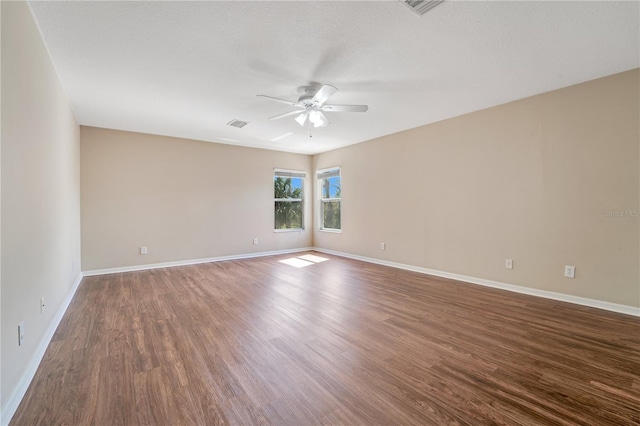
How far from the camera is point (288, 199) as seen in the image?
682cm

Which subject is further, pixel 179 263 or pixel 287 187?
pixel 287 187

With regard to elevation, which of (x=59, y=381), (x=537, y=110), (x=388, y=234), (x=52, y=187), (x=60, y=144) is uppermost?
(x=537, y=110)

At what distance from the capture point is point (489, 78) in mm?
2957

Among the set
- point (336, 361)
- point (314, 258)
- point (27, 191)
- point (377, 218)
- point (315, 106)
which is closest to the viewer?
point (27, 191)

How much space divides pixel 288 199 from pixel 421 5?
207 inches

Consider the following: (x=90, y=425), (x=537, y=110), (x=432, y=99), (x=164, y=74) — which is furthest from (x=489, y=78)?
(x=90, y=425)

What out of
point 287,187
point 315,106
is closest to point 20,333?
point 315,106

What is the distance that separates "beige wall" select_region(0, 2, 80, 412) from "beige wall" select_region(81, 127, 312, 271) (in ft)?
6.08

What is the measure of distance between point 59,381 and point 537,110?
5157 millimetres

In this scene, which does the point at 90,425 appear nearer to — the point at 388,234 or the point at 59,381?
the point at 59,381

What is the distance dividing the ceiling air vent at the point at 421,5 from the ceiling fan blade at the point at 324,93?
97cm

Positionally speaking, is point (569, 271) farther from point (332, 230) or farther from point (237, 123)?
point (237, 123)

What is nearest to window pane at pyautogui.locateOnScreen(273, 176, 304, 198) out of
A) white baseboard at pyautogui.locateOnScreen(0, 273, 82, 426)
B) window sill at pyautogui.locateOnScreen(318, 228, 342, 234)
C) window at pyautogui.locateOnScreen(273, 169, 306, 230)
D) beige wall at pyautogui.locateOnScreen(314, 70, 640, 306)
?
window at pyautogui.locateOnScreen(273, 169, 306, 230)

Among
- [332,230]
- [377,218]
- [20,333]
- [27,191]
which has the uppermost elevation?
[27,191]
